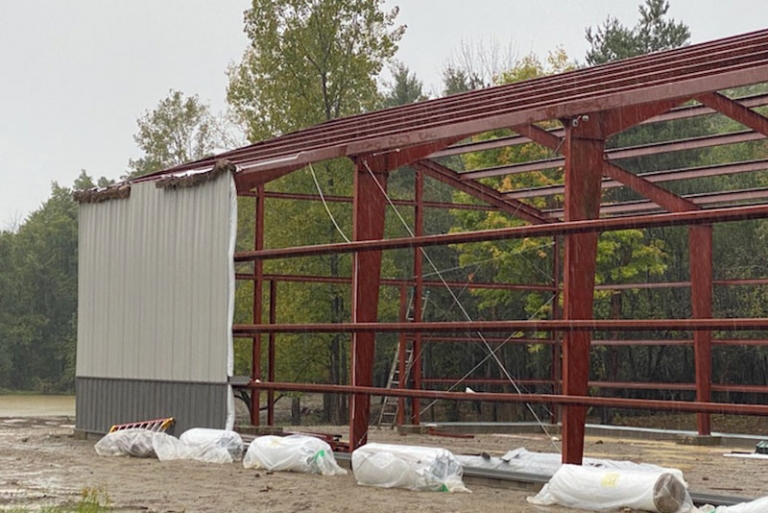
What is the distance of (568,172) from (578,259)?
0.95 metres

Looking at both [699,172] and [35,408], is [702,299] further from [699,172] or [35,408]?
[35,408]

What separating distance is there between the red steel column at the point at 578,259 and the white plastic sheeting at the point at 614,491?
1042mm

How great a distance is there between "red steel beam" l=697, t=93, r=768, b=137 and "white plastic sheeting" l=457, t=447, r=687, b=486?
4424mm

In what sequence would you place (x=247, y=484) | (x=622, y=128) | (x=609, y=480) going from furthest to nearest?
1. (x=247, y=484)
2. (x=622, y=128)
3. (x=609, y=480)

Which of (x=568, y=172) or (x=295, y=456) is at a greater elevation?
(x=568, y=172)

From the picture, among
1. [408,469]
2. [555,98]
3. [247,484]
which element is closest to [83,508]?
[247,484]

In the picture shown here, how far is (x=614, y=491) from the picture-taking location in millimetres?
11422

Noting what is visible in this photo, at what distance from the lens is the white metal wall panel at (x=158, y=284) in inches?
719

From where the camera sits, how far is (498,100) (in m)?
16.2

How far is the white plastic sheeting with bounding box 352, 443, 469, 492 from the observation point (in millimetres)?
13172

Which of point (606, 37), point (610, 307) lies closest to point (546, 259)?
point (610, 307)

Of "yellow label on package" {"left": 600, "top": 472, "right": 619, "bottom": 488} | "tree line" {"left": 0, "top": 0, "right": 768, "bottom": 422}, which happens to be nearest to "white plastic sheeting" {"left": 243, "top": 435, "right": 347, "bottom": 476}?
"yellow label on package" {"left": 600, "top": 472, "right": 619, "bottom": 488}

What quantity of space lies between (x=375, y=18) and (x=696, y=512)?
90.8ft

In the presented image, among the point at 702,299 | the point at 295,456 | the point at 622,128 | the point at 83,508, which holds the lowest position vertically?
the point at 295,456
